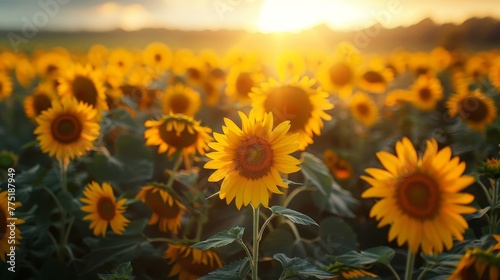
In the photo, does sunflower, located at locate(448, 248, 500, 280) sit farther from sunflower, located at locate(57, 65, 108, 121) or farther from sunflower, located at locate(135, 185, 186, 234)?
sunflower, located at locate(57, 65, 108, 121)

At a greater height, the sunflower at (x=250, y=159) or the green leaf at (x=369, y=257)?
the sunflower at (x=250, y=159)

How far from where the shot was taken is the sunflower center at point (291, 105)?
335cm

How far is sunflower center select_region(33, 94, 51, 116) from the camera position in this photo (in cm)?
483

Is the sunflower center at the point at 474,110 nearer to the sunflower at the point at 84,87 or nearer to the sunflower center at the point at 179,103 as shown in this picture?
the sunflower center at the point at 179,103

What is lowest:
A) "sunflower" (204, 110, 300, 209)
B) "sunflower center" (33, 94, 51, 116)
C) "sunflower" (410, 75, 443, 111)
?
"sunflower" (204, 110, 300, 209)

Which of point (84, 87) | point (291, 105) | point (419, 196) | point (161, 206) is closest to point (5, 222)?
point (161, 206)

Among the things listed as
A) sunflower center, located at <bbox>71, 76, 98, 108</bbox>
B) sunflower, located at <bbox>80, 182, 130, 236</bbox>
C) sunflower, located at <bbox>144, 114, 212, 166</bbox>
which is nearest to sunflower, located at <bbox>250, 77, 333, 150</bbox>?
sunflower, located at <bbox>144, 114, 212, 166</bbox>

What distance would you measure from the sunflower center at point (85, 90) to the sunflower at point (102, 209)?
3.65 feet

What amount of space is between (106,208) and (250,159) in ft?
4.28

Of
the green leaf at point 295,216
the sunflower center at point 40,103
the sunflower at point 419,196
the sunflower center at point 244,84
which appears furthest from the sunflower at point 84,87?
the sunflower at point 419,196

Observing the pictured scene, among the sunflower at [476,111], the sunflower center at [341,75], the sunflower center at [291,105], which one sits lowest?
the sunflower center at [291,105]

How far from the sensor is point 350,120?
21.7 feet

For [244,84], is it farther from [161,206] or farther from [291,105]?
[161,206]

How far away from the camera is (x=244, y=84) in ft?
18.1
